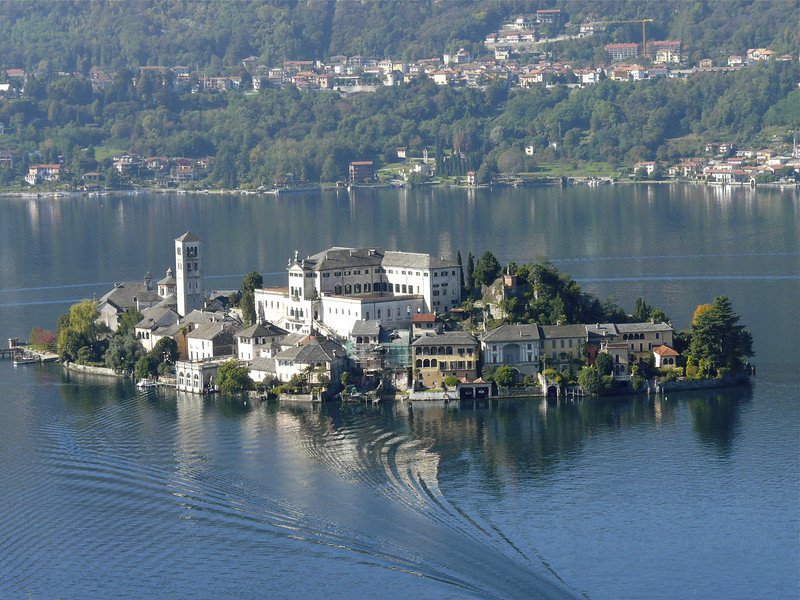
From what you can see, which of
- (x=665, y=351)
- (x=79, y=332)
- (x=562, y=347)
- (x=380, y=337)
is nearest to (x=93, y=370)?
(x=79, y=332)

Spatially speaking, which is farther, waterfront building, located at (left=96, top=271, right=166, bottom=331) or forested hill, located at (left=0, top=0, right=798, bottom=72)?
forested hill, located at (left=0, top=0, right=798, bottom=72)

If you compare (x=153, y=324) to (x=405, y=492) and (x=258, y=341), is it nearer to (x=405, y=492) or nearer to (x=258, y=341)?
(x=258, y=341)

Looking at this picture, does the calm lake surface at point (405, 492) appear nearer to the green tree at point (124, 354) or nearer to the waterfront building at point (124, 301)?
the green tree at point (124, 354)

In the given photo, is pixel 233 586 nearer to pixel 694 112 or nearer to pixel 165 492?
pixel 165 492

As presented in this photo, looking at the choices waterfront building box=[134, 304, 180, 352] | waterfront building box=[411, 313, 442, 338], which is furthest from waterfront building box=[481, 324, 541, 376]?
waterfront building box=[134, 304, 180, 352]

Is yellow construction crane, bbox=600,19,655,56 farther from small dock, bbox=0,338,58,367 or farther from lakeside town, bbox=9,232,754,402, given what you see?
small dock, bbox=0,338,58,367

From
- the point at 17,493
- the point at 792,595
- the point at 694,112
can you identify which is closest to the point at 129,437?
the point at 17,493

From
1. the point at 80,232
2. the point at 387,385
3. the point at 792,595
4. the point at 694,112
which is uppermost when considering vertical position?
the point at 694,112

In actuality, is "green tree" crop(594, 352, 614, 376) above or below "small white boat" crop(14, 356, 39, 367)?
below
